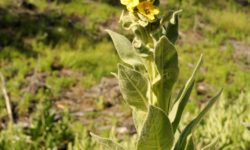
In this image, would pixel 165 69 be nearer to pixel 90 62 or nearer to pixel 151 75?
pixel 151 75

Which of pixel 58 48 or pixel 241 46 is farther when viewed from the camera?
pixel 241 46

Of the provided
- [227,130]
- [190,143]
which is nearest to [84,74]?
[227,130]

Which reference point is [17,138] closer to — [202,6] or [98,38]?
[98,38]

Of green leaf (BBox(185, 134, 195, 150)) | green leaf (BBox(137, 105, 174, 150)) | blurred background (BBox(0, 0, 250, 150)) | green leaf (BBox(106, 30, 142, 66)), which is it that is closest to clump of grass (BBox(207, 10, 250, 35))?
blurred background (BBox(0, 0, 250, 150))

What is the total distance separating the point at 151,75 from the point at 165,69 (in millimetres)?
117

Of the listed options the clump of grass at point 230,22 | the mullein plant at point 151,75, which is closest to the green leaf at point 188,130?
the mullein plant at point 151,75

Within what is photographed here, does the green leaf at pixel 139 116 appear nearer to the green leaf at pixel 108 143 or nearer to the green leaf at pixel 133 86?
the green leaf at pixel 133 86

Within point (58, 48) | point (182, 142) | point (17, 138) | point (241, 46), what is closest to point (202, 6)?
point (241, 46)

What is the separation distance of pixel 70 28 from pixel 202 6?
24.4 feet

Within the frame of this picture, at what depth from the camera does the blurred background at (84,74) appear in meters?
5.24

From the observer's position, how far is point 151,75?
2.48 meters

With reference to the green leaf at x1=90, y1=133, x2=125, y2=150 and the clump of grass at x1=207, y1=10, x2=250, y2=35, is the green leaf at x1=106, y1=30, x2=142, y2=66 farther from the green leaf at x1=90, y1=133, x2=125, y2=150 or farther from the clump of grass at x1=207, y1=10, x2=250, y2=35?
the clump of grass at x1=207, y1=10, x2=250, y2=35

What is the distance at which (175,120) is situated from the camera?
254 cm

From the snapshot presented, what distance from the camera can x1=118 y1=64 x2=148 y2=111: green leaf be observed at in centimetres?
238
